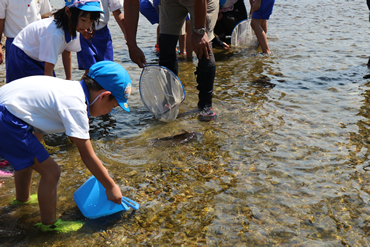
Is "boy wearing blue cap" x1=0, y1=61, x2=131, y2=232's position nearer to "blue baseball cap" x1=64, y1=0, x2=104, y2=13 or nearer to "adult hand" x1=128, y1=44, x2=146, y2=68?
"blue baseball cap" x1=64, y1=0, x2=104, y2=13

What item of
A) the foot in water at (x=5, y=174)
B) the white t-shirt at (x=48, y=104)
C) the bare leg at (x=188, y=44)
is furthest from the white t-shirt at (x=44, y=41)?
the bare leg at (x=188, y=44)

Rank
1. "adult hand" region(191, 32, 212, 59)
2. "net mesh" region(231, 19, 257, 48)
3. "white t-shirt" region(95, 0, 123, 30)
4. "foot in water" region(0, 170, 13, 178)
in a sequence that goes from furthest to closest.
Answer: "net mesh" region(231, 19, 257, 48)
"white t-shirt" region(95, 0, 123, 30)
"adult hand" region(191, 32, 212, 59)
"foot in water" region(0, 170, 13, 178)

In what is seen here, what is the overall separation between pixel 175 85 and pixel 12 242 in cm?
228

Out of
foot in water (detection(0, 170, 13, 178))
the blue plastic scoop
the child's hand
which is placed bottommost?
foot in water (detection(0, 170, 13, 178))

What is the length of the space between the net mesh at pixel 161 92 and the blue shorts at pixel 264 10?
11.8ft

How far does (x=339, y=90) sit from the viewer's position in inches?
194

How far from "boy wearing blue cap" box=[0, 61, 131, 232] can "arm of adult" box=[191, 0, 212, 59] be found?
1.57 m

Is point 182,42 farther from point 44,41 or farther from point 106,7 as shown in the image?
point 44,41

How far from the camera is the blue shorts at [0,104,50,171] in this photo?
209 cm

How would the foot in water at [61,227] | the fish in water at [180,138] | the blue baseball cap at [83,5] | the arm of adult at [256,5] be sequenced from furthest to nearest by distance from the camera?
1. the arm of adult at [256,5]
2. the fish in water at [180,138]
3. the blue baseball cap at [83,5]
4. the foot in water at [61,227]

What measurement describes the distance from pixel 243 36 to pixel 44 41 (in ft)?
17.6

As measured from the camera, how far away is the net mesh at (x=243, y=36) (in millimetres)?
7301

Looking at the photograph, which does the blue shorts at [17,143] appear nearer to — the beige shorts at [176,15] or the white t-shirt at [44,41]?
the white t-shirt at [44,41]

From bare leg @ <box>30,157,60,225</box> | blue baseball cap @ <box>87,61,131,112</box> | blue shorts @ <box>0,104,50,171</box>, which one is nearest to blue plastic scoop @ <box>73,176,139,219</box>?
bare leg @ <box>30,157,60,225</box>
